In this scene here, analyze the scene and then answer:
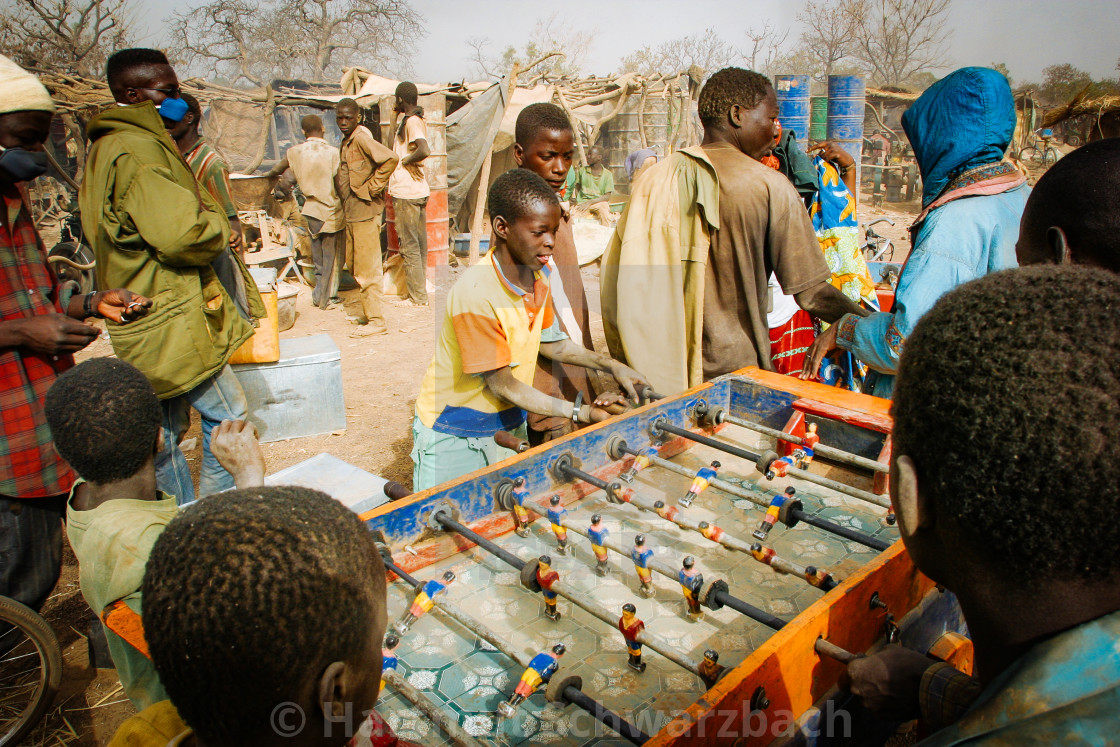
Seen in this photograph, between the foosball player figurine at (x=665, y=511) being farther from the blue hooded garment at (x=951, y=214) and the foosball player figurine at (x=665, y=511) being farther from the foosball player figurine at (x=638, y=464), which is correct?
the blue hooded garment at (x=951, y=214)

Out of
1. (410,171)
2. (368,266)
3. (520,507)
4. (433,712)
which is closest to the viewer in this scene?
(433,712)

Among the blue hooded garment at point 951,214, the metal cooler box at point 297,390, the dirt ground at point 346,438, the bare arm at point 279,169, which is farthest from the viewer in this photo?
the bare arm at point 279,169

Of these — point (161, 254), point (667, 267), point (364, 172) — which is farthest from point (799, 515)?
point (364, 172)

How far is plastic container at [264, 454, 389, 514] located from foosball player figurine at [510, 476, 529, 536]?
38.9 inches

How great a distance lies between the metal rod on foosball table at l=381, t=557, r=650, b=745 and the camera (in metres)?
1.42

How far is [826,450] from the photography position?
2.77m

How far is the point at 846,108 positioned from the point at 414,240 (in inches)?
304

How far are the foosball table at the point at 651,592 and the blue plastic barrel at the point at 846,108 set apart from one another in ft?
33.1

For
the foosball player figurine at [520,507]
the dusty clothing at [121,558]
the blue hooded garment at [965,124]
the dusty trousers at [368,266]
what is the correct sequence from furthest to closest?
the dusty trousers at [368,266], the blue hooded garment at [965,124], the foosball player figurine at [520,507], the dusty clothing at [121,558]

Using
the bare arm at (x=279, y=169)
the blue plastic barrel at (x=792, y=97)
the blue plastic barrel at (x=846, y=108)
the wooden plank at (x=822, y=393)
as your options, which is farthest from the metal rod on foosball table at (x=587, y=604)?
the blue plastic barrel at (x=846, y=108)

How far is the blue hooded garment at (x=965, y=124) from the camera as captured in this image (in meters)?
2.61

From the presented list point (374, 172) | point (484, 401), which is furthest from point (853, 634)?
point (374, 172)

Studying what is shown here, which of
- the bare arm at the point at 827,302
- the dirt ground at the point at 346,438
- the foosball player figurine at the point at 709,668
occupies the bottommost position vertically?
the dirt ground at the point at 346,438

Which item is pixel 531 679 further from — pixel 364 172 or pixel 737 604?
pixel 364 172
